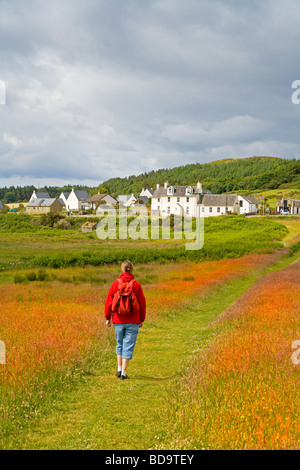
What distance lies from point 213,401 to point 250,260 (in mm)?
31555

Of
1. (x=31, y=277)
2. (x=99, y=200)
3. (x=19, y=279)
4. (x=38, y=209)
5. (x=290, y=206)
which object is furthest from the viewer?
(x=38, y=209)

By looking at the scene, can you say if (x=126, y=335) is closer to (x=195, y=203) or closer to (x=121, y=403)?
(x=121, y=403)

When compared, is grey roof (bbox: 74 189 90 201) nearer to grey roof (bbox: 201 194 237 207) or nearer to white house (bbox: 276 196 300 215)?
grey roof (bbox: 201 194 237 207)

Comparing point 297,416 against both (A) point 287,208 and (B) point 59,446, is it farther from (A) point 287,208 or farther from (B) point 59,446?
(A) point 287,208

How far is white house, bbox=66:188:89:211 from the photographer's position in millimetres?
147750

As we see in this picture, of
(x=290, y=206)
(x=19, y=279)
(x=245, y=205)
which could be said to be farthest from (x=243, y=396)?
(x=290, y=206)

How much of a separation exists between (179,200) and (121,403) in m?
105

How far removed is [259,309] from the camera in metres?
13.2

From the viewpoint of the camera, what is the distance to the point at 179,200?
11050 cm

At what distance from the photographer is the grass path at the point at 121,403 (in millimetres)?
5668

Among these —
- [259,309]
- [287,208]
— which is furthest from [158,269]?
[287,208]

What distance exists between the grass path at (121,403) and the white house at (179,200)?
96.9 metres

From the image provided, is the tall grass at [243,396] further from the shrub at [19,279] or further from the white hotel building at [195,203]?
the white hotel building at [195,203]

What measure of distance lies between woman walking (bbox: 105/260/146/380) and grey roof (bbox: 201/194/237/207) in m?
101
